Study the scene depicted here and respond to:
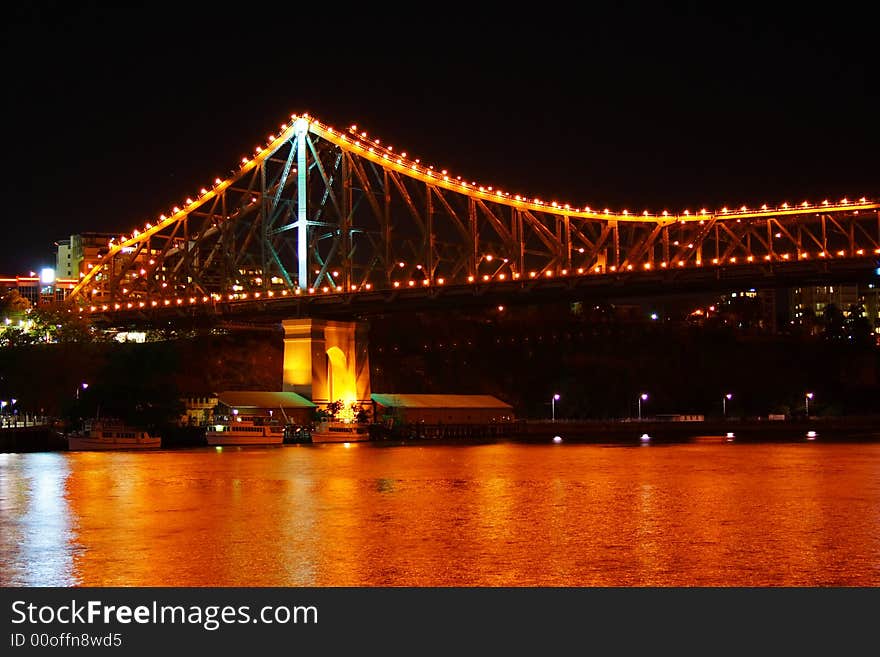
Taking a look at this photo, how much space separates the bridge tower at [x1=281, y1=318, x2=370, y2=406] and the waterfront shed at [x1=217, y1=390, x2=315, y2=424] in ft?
5.38

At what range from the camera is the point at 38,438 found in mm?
77938

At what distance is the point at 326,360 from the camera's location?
99.9m

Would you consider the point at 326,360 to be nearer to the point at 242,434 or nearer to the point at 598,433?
the point at 242,434

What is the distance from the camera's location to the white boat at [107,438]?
7738 cm

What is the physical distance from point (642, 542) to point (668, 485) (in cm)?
1692

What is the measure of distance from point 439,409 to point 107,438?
117 ft

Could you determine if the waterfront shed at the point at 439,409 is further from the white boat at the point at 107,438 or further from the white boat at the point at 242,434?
the white boat at the point at 107,438

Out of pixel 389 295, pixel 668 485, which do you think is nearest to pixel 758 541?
pixel 668 485

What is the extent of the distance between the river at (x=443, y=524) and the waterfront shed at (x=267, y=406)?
3352cm

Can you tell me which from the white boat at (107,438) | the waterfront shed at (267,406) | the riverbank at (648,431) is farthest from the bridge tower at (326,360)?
the white boat at (107,438)

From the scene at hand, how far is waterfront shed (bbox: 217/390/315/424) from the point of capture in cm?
9131

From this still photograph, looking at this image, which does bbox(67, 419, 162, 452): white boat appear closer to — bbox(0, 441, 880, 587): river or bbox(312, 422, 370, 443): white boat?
bbox(312, 422, 370, 443): white boat
